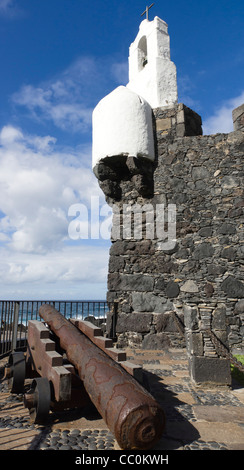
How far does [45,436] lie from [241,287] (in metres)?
5.29

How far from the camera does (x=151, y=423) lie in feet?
7.28

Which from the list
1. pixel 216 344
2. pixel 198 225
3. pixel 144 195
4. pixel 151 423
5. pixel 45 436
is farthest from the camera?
pixel 144 195

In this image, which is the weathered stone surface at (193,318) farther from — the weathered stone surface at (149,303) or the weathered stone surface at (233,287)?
the weathered stone surface at (149,303)

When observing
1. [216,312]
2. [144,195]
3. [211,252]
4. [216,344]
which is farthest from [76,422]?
[144,195]

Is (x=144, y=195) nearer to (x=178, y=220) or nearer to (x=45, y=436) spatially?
(x=178, y=220)

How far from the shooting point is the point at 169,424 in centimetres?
290

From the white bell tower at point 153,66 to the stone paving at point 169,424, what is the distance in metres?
7.33

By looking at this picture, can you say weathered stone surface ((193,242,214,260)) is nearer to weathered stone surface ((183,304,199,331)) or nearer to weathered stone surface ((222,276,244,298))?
weathered stone surface ((222,276,244,298))

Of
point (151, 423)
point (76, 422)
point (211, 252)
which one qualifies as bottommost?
point (76, 422)

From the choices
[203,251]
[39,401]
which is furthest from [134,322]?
[39,401]

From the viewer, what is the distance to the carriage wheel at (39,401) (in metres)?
2.81

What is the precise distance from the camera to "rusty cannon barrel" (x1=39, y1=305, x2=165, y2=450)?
2182mm

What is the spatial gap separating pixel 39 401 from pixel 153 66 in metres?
9.43

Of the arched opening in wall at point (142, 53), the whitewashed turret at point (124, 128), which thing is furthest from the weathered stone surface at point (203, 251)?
the arched opening in wall at point (142, 53)
